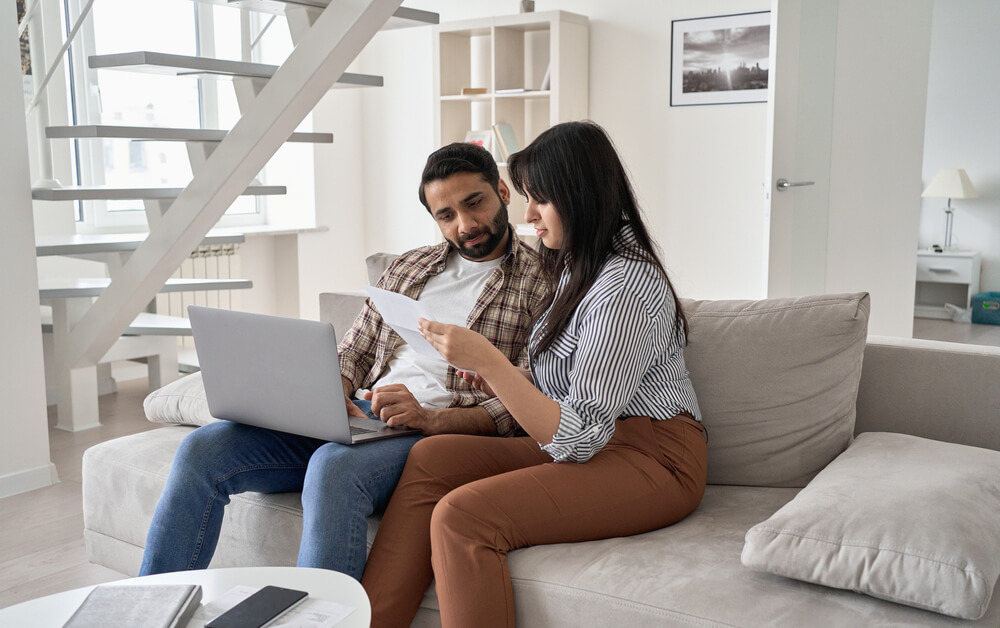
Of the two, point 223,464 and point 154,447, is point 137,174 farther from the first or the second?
point 223,464

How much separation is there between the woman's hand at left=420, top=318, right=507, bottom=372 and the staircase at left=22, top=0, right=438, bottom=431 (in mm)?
1484

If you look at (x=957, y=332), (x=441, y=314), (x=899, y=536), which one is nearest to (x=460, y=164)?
(x=441, y=314)

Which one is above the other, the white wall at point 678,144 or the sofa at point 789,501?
the white wall at point 678,144

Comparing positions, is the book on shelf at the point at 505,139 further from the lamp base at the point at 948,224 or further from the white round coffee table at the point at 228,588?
the white round coffee table at the point at 228,588

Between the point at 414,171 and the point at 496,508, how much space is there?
168 inches

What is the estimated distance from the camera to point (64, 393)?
358cm

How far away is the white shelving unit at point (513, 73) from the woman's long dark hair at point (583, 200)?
2993mm

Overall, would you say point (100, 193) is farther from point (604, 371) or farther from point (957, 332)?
point (957, 332)

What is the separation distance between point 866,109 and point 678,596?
9.58ft

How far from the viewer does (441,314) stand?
203 cm

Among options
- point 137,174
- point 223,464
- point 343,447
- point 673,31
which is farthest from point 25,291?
point 673,31

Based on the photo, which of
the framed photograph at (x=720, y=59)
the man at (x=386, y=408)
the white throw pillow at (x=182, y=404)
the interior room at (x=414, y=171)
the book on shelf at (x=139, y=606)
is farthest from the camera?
Answer: the framed photograph at (x=720, y=59)

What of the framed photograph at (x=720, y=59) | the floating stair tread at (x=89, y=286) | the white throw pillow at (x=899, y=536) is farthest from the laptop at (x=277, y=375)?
the framed photograph at (x=720, y=59)

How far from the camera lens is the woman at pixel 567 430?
4.78 ft
